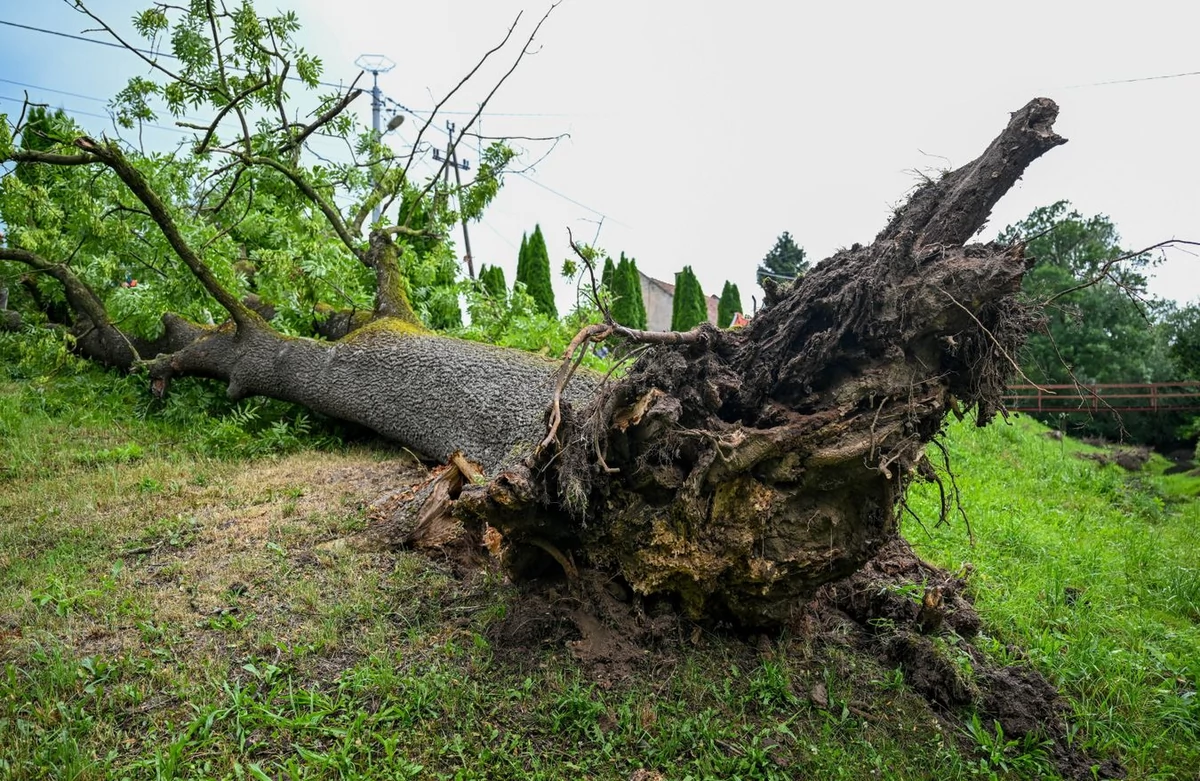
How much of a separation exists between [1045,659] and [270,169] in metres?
7.81

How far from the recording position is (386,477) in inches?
203

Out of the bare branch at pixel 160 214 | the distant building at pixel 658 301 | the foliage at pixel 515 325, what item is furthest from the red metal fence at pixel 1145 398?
the distant building at pixel 658 301

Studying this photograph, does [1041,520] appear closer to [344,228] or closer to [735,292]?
[344,228]

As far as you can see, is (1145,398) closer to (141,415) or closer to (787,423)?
(787,423)

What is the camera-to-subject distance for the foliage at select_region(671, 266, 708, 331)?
24875 millimetres

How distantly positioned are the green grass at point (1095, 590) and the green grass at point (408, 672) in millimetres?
18

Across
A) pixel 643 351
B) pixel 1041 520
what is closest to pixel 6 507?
pixel 643 351

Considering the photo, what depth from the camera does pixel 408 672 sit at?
2766mm

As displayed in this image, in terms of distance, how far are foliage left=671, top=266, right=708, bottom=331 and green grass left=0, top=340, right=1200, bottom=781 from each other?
2035 cm

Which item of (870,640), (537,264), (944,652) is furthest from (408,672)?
(537,264)

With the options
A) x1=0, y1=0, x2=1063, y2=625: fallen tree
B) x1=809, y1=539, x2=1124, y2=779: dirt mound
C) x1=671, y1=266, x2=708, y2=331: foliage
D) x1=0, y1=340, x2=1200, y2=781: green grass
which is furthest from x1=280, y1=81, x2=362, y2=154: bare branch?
x1=671, y1=266, x2=708, y2=331: foliage

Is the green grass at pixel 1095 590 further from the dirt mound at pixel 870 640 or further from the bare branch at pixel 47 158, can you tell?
the bare branch at pixel 47 158

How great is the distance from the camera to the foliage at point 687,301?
979 inches

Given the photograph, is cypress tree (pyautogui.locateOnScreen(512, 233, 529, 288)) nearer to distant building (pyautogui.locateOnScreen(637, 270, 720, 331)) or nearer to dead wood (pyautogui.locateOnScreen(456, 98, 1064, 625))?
distant building (pyautogui.locateOnScreen(637, 270, 720, 331))
